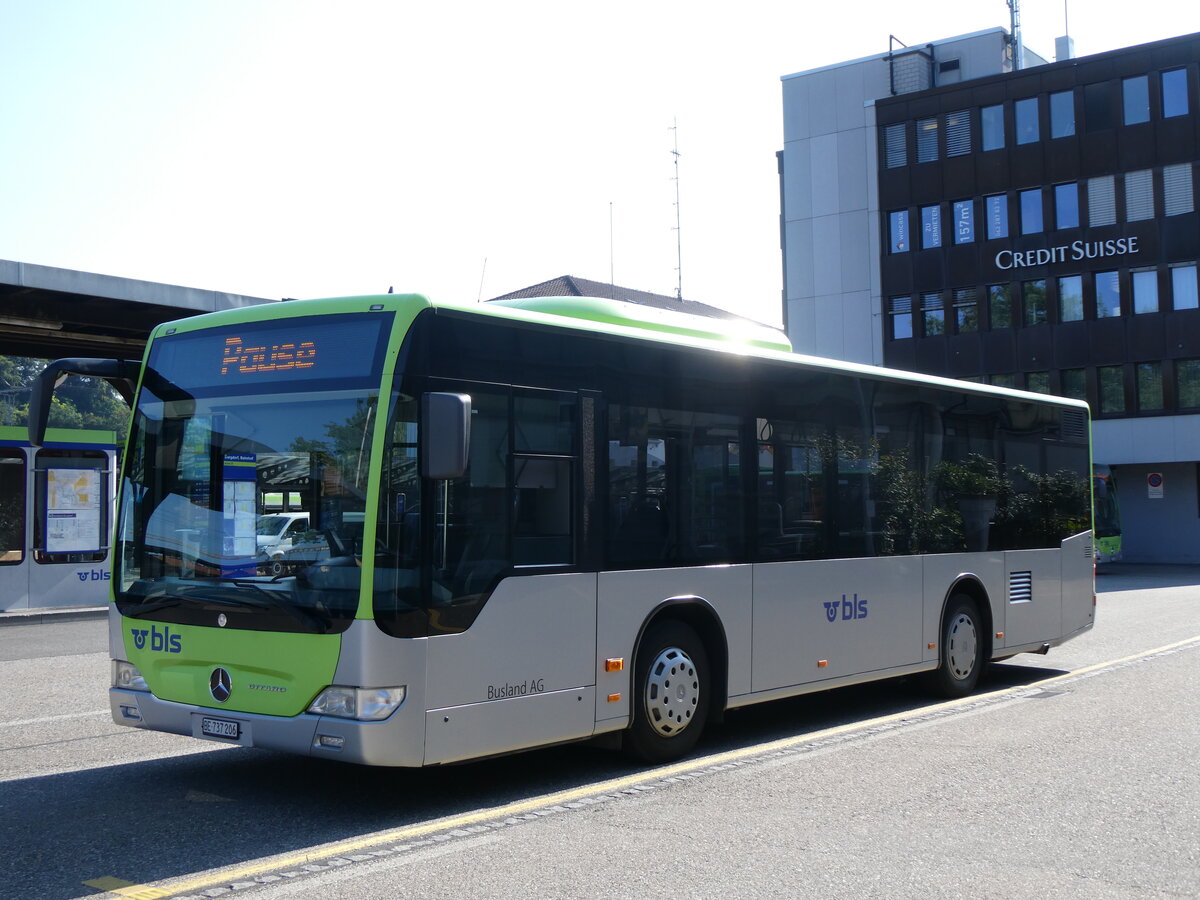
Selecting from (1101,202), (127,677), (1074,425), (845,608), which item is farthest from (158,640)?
(1101,202)

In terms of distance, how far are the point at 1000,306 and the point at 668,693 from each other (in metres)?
41.4

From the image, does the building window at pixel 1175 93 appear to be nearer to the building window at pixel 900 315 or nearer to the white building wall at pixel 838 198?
the white building wall at pixel 838 198

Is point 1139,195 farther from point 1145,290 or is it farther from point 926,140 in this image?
point 926,140

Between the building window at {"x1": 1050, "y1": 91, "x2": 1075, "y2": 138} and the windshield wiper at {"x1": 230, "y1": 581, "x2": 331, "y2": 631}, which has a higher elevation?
the building window at {"x1": 1050, "y1": 91, "x2": 1075, "y2": 138}

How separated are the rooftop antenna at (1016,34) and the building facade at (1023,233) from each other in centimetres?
55

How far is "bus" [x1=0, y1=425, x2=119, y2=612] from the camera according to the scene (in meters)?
22.0

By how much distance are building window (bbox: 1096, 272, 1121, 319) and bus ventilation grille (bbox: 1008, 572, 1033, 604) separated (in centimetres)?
3451

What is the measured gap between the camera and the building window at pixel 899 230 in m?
48.8

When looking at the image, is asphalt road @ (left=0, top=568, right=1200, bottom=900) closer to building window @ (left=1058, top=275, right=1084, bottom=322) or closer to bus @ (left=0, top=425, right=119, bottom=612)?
bus @ (left=0, top=425, right=119, bottom=612)

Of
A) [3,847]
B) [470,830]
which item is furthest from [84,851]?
[470,830]

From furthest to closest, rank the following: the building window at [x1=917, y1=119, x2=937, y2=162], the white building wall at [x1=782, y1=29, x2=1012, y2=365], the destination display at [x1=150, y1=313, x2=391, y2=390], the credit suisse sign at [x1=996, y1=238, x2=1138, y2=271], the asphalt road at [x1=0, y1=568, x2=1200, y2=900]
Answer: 1. the white building wall at [x1=782, y1=29, x2=1012, y2=365]
2. the building window at [x1=917, y1=119, x2=937, y2=162]
3. the credit suisse sign at [x1=996, y1=238, x2=1138, y2=271]
4. the destination display at [x1=150, y1=313, x2=391, y2=390]
5. the asphalt road at [x1=0, y1=568, x2=1200, y2=900]

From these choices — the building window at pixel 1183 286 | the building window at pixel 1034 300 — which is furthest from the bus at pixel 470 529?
the building window at pixel 1034 300

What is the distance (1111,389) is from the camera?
44.4 meters

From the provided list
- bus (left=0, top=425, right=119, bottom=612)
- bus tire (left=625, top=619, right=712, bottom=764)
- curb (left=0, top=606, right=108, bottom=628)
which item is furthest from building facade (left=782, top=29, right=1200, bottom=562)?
bus tire (left=625, top=619, right=712, bottom=764)
